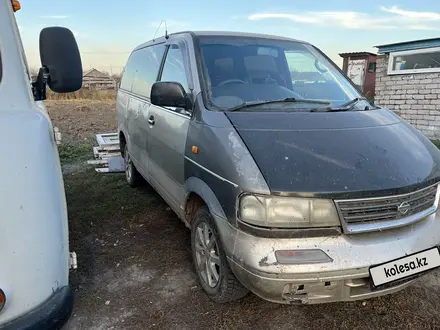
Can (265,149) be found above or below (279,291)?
above

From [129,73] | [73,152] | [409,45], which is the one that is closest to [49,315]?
[129,73]

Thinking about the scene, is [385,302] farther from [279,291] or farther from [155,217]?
[155,217]

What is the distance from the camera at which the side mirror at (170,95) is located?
2.95 m

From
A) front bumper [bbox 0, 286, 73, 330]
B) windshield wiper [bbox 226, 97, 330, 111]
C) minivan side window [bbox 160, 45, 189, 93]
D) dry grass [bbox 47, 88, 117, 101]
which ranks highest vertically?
minivan side window [bbox 160, 45, 189, 93]

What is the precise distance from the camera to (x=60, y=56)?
2240mm

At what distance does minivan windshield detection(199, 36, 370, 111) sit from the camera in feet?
9.86

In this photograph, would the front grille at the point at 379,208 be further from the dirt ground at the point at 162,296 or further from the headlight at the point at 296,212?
the dirt ground at the point at 162,296

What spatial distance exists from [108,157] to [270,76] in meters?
3.98

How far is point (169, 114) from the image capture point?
340cm

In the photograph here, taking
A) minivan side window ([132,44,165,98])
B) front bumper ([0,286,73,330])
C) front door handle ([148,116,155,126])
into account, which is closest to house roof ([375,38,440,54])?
minivan side window ([132,44,165,98])

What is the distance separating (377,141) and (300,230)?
34.5 inches

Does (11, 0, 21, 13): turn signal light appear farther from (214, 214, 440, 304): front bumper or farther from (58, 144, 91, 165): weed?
(58, 144, 91, 165): weed

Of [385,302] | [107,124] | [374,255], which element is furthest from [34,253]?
[107,124]

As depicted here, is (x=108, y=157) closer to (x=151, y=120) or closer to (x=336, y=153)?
(x=151, y=120)
